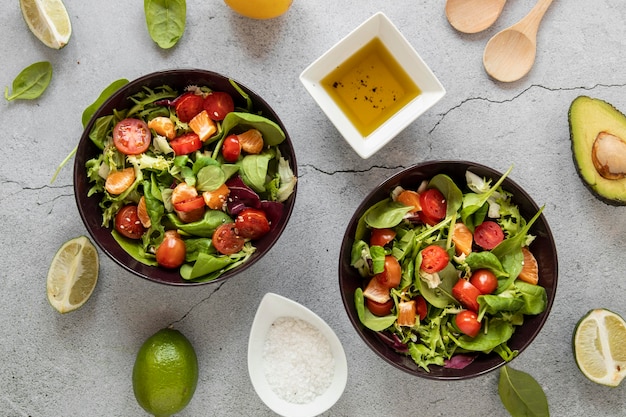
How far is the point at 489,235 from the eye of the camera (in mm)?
1805

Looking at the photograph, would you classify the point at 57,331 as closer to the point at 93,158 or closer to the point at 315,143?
the point at 93,158

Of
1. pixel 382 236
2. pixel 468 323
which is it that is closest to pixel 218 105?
pixel 382 236

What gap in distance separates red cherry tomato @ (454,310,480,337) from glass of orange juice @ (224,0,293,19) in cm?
106

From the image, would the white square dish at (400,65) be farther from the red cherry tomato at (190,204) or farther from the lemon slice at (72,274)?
the lemon slice at (72,274)

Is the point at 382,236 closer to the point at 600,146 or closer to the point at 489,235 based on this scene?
the point at 489,235

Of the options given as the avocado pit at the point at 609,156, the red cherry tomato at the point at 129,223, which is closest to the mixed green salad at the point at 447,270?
the avocado pit at the point at 609,156

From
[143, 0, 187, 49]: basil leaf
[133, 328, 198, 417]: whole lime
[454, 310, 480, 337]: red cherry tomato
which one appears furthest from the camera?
[143, 0, 187, 49]: basil leaf

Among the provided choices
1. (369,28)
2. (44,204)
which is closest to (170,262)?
(44,204)

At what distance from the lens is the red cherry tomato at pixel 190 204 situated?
5.70 feet

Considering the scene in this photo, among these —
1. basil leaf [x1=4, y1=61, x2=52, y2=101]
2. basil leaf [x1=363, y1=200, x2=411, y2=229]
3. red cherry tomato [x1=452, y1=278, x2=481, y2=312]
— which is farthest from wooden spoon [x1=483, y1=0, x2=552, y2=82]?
basil leaf [x1=4, y1=61, x2=52, y2=101]

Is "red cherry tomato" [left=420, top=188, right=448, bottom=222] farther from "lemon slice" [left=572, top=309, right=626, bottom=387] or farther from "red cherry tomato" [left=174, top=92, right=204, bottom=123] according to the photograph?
"red cherry tomato" [left=174, top=92, right=204, bottom=123]

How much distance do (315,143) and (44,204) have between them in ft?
2.98

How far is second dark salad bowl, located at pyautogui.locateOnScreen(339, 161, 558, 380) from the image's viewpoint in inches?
69.4

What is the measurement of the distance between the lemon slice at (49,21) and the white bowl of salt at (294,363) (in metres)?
1.09
